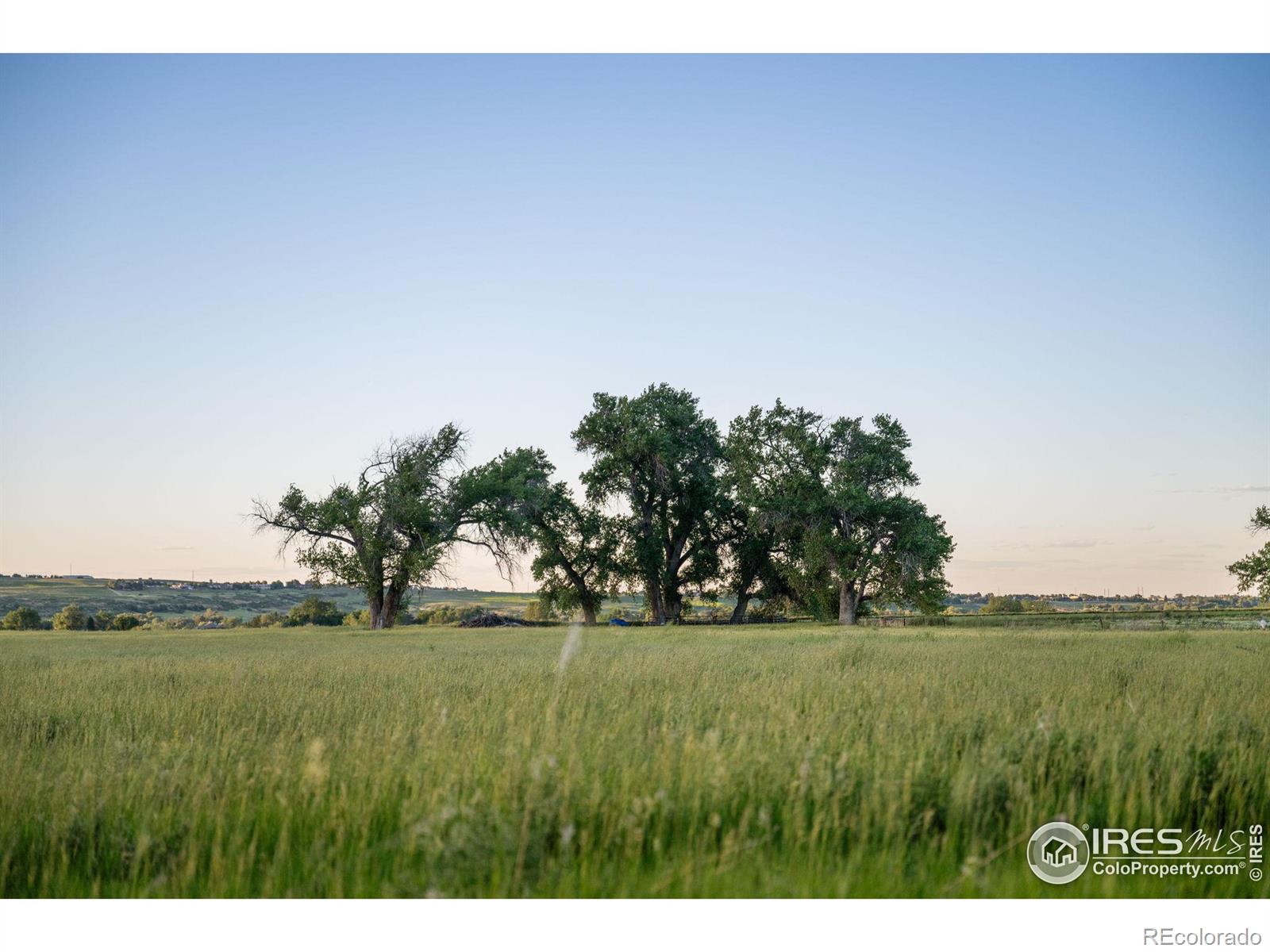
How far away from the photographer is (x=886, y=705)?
31.6 feet

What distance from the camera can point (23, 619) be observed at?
61.2m

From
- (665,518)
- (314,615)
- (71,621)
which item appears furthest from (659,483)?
(71,621)

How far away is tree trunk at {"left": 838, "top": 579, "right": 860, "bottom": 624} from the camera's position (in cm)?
4659

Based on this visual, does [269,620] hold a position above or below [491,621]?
below

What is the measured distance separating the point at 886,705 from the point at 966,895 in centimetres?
581

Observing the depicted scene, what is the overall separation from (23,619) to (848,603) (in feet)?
206

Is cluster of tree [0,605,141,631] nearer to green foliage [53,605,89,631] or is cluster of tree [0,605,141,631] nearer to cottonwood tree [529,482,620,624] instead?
green foliage [53,605,89,631]

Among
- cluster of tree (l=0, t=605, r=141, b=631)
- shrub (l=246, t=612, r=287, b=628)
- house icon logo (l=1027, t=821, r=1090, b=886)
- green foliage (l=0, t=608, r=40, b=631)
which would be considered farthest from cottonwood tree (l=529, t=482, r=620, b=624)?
house icon logo (l=1027, t=821, r=1090, b=886)

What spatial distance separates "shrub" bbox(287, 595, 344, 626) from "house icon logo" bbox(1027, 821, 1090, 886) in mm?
63566

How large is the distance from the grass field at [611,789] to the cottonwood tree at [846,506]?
1319 inches

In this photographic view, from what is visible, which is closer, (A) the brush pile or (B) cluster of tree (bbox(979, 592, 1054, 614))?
(A) the brush pile

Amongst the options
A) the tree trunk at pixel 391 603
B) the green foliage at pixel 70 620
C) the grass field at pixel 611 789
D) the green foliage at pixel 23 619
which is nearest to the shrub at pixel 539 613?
the tree trunk at pixel 391 603

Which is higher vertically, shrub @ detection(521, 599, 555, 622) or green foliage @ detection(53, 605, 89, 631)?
shrub @ detection(521, 599, 555, 622)

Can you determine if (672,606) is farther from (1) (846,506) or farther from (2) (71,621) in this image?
(2) (71,621)
